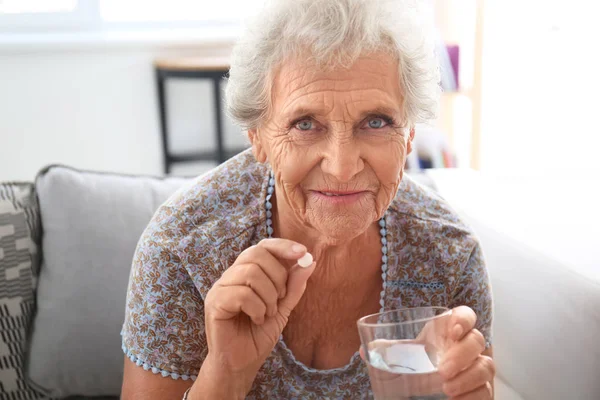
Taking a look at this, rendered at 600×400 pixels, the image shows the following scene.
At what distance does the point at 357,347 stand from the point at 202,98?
335 cm

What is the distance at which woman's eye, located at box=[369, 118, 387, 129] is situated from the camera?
1.15m

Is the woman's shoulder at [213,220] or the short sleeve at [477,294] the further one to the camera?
the short sleeve at [477,294]

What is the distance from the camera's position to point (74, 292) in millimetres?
1620

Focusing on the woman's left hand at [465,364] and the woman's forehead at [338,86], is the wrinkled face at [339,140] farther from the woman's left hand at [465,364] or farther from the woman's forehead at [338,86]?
the woman's left hand at [465,364]

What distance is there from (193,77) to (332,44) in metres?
3.12

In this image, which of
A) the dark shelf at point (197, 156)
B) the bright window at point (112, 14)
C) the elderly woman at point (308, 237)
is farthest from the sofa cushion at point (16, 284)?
the bright window at point (112, 14)

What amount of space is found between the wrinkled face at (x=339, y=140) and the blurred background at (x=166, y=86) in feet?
8.87

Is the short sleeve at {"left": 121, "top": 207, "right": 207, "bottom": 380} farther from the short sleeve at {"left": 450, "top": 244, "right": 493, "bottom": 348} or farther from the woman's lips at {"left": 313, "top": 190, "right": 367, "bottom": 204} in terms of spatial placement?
the short sleeve at {"left": 450, "top": 244, "right": 493, "bottom": 348}

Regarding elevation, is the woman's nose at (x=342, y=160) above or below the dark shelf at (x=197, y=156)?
above

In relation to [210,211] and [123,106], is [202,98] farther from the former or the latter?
[210,211]

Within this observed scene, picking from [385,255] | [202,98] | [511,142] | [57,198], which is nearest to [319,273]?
[385,255]

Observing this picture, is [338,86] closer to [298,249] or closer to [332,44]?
[332,44]

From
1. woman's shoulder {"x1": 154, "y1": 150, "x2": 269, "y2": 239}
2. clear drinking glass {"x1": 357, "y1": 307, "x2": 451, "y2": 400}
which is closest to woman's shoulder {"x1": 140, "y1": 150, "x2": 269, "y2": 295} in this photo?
woman's shoulder {"x1": 154, "y1": 150, "x2": 269, "y2": 239}

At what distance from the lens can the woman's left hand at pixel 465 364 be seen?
936 mm
